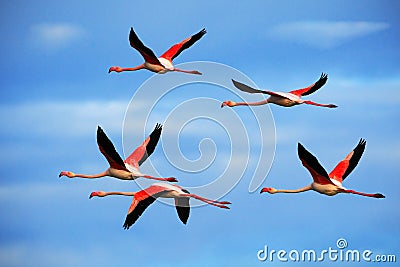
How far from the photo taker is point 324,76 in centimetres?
3275

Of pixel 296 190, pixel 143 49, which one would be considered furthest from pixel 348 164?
pixel 143 49

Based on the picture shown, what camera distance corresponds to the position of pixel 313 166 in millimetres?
30594

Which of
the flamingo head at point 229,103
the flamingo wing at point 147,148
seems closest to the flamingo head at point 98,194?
the flamingo wing at point 147,148

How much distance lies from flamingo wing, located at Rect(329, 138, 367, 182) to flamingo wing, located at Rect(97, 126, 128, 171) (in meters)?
5.81

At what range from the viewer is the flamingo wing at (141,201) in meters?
30.7

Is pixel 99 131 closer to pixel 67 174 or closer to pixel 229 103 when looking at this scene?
pixel 67 174

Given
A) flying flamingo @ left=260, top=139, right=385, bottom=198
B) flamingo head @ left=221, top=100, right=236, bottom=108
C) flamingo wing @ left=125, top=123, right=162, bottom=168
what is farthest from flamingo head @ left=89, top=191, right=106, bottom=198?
flying flamingo @ left=260, top=139, right=385, bottom=198

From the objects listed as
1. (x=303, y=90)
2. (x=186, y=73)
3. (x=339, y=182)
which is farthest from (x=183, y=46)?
(x=339, y=182)

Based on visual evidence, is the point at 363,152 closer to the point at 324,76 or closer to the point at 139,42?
the point at 324,76

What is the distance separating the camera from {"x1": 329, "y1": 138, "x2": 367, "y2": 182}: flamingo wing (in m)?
32.6

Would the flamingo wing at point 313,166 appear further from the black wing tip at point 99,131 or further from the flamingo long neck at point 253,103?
the black wing tip at point 99,131

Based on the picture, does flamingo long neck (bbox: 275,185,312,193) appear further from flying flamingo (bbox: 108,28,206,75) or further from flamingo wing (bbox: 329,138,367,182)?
flying flamingo (bbox: 108,28,206,75)

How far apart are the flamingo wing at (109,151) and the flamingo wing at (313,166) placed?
478 cm

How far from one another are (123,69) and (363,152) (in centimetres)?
802
